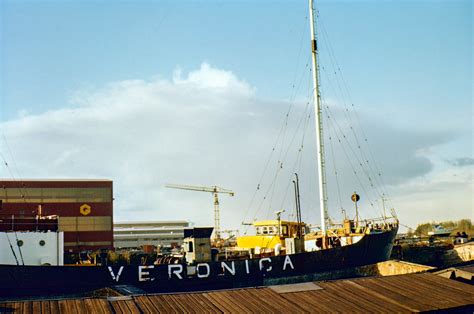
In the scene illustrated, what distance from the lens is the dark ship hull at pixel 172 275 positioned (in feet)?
102

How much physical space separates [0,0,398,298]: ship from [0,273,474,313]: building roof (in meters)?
8.71

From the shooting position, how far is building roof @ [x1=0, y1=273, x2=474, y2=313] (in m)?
18.8

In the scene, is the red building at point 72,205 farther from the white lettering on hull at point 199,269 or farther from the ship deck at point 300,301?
the ship deck at point 300,301

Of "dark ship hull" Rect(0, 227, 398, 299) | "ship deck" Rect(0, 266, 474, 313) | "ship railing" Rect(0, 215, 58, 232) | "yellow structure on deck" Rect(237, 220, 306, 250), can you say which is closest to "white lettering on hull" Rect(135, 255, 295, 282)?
"dark ship hull" Rect(0, 227, 398, 299)

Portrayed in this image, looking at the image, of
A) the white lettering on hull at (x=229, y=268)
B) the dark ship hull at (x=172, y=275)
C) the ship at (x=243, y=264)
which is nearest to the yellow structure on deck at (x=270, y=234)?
the ship at (x=243, y=264)

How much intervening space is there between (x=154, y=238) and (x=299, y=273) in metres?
70.5

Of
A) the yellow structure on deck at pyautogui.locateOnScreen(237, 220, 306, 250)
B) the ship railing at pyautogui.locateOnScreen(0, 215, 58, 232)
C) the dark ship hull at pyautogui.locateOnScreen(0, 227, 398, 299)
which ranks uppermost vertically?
the ship railing at pyautogui.locateOnScreen(0, 215, 58, 232)

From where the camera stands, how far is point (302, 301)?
20.4 metres

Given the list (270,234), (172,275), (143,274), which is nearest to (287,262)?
(270,234)

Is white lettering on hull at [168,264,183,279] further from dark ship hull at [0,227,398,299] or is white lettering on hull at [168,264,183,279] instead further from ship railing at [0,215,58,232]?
ship railing at [0,215,58,232]

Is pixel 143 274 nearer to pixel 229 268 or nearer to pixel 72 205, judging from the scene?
pixel 229 268

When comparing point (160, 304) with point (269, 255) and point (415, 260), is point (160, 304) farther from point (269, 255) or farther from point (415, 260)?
point (415, 260)

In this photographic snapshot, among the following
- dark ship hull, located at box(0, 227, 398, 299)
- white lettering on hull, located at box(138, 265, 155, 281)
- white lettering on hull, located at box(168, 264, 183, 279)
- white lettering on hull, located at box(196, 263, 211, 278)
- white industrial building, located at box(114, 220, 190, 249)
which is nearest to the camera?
dark ship hull, located at box(0, 227, 398, 299)

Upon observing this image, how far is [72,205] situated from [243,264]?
42.8 m
